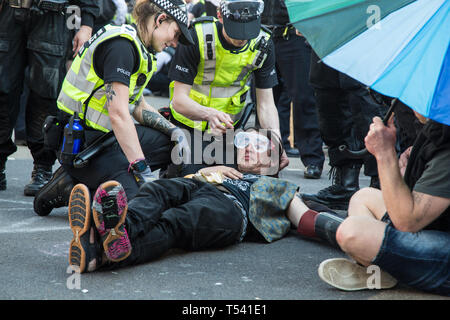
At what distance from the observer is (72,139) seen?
3969 mm

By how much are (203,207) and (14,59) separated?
204 cm

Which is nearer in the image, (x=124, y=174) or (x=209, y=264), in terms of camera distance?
(x=209, y=264)

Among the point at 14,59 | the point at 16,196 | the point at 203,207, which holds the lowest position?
the point at 16,196

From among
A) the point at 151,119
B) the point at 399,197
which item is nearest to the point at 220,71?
the point at 151,119

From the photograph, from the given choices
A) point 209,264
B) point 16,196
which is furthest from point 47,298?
point 16,196

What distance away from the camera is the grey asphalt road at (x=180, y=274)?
2744 millimetres

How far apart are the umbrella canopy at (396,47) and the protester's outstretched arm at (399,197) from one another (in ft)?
0.71

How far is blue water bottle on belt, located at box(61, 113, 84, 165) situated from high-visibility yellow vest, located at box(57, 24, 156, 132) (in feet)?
0.24

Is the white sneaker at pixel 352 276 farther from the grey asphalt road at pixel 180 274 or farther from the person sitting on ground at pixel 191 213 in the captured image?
A: the person sitting on ground at pixel 191 213

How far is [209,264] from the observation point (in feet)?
10.6

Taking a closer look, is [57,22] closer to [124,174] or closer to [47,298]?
[124,174]

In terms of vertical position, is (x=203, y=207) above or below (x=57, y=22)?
below

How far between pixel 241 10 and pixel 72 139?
1293 mm

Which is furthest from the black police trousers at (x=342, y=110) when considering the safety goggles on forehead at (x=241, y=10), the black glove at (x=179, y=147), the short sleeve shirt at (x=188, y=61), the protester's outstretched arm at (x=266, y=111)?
the black glove at (x=179, y=147)
